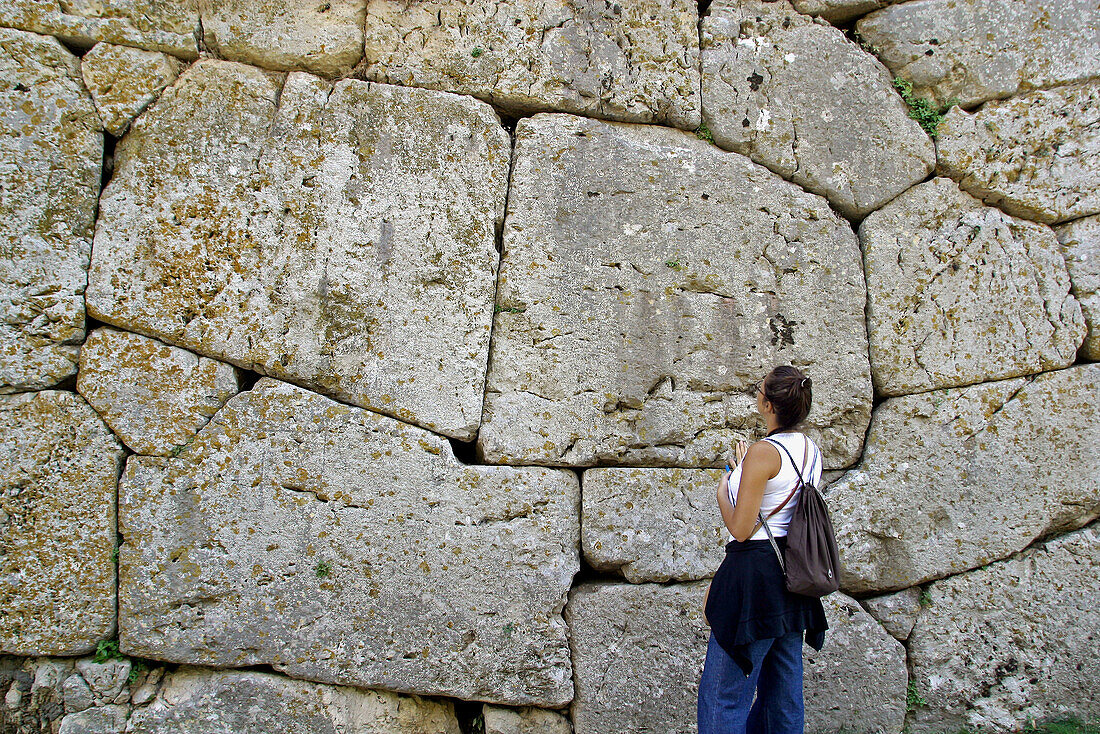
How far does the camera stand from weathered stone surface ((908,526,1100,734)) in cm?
288

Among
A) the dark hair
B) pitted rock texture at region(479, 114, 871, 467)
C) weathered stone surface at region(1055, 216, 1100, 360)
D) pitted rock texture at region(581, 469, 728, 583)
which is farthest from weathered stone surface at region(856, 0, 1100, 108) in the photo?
pitted rock texture at region(581, 469, 728, 583)

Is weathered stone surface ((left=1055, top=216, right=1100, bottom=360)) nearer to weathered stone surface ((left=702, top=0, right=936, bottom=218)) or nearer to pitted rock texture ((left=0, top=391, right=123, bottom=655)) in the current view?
weathered stone surface ((left=702, top=0, right=936, bottom=218))

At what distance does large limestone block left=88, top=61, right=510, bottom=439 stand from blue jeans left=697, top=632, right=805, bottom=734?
1.34 metres

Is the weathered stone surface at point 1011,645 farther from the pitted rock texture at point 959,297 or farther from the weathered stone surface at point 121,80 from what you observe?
the weathered stone surface at point 121,80

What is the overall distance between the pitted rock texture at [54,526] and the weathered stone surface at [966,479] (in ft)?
10.2

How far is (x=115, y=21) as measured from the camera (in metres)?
2.62

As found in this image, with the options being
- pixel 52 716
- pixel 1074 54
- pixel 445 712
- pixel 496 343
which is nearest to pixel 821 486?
pixel 496 343

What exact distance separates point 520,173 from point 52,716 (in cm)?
292

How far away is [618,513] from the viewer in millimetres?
2752

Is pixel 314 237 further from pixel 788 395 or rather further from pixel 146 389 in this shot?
pixel 788 395

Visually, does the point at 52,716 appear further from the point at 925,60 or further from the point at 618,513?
the point at 925,60

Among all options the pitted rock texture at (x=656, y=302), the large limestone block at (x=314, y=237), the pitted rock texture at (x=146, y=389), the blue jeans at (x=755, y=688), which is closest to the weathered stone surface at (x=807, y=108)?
the pitted rock texture at (x=656, y=302)

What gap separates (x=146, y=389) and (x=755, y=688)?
2.59 meters

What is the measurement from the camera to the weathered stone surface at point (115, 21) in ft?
8.32
